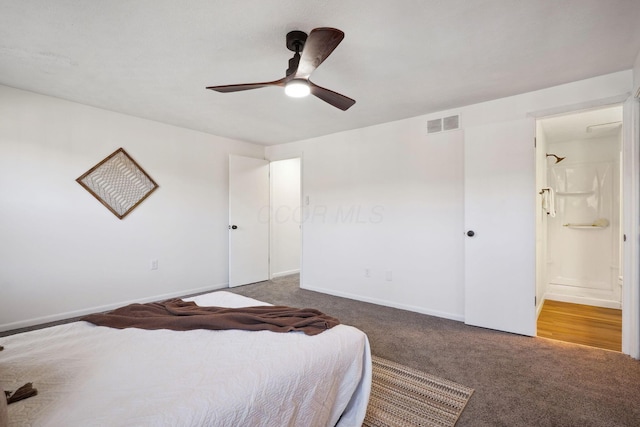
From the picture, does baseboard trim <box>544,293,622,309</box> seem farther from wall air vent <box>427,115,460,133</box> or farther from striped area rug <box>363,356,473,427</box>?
striped area rug <box>363,356,473,427</box>

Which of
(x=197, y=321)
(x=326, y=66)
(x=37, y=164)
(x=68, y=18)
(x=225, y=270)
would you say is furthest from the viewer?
(x=225, y=270)

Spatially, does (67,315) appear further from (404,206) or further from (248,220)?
(404,206)

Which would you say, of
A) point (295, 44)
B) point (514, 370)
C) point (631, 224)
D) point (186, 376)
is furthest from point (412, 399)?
point (295, 44)

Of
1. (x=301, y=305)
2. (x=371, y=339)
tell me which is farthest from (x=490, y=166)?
(x=301, y=305)

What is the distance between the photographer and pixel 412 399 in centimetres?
188

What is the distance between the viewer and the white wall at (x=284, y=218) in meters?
5.46

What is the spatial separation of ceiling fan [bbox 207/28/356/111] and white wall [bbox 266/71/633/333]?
5.46 feet

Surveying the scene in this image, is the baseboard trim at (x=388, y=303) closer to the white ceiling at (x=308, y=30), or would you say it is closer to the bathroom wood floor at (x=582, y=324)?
the bathroom wood floor at (x=582, y=324)

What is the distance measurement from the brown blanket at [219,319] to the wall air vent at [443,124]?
8.80 feet

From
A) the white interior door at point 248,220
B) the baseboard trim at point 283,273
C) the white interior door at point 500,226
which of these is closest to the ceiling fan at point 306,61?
the white interior door at point 500,226

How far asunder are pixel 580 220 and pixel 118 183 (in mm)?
6272

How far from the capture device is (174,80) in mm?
2656

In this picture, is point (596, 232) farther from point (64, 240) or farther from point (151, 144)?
point (64, 240)

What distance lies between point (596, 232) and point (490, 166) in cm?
247
